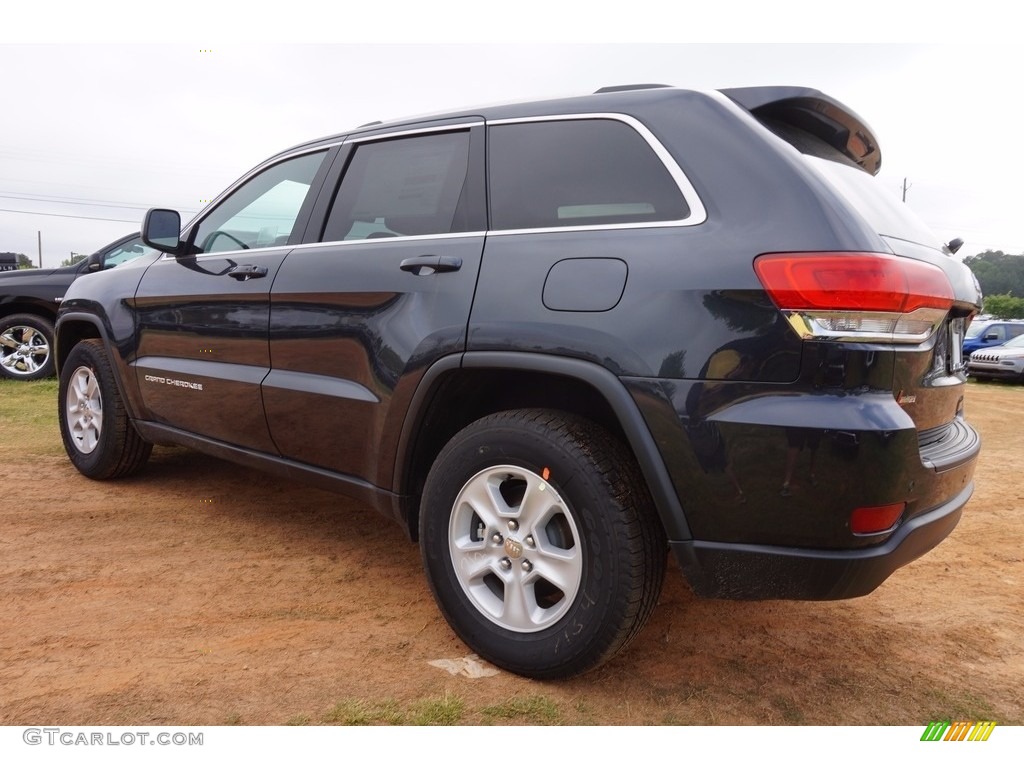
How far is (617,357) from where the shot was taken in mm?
2176

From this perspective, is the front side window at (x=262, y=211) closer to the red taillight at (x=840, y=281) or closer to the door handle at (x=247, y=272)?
the door handle at (x=247, y=272)

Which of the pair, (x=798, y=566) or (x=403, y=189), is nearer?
(x=798, y=566)

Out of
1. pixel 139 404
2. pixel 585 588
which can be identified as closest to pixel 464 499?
pixel 585 588

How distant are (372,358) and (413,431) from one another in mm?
331

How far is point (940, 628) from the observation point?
9.66 feet

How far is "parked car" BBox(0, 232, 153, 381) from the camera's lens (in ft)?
30.3

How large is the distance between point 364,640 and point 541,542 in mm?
813

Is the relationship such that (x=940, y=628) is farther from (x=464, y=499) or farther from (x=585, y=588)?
(x=464, y=499)

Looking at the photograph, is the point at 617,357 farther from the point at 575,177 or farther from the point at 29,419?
the point at 29,419

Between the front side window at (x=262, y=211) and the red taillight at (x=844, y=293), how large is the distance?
2236 mm
